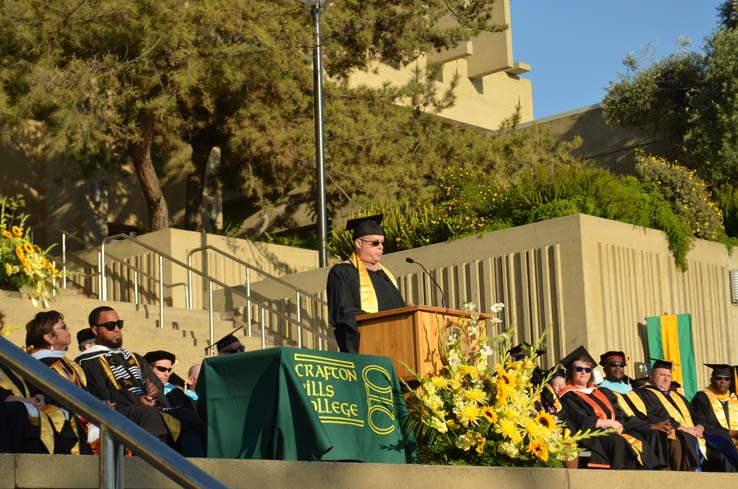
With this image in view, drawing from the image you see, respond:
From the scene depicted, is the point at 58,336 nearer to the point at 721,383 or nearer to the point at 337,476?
the point at 337,476

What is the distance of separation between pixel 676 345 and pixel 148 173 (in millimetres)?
9865

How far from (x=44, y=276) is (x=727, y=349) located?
9.15 metres

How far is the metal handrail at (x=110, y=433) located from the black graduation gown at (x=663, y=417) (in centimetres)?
761

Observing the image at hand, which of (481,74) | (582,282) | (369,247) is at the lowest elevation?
(369,247)

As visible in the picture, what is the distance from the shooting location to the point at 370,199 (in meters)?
22.0

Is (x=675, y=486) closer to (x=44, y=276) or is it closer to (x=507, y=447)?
(x=507, y=447)

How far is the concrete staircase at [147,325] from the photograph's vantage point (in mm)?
14242

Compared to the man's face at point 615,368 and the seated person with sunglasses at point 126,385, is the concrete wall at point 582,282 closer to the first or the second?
the man's face at point 615,368

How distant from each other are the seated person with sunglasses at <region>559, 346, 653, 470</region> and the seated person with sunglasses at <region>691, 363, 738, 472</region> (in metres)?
1.12

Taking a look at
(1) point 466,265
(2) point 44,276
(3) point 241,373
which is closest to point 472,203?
(1) point 466,265

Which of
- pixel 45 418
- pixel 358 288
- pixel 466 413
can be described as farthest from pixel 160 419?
pixel 466 413

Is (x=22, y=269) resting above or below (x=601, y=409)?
above

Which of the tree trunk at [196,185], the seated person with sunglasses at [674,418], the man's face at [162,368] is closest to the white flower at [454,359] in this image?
the man's face at [162,368]

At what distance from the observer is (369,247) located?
949 cm
